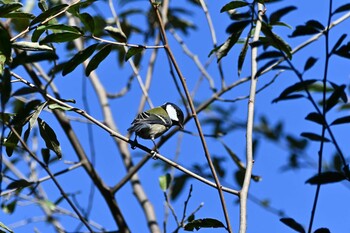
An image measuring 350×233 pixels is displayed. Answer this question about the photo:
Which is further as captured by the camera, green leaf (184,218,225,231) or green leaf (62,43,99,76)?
green leaf (62,43,99,76)

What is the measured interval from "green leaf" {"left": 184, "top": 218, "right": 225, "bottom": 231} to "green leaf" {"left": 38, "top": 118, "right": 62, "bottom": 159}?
22.3 inches

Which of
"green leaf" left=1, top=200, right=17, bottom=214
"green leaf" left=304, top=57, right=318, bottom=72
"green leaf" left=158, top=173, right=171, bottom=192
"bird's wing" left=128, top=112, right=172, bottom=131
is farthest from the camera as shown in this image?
"green leaf" left=1, top=200, right=17, bottom=214

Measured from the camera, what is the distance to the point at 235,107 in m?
4.85

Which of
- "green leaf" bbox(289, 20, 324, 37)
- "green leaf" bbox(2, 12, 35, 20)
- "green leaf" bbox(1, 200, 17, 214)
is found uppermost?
"green leaf" bbox(289, 20, 324, 37)

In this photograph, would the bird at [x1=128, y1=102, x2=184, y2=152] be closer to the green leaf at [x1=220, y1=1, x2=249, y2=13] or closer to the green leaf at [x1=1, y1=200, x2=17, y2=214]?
the green leaf at [x1=1, y1=200, x2=17, y2=214]

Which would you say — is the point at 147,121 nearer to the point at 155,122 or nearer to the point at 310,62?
the point at 155,122

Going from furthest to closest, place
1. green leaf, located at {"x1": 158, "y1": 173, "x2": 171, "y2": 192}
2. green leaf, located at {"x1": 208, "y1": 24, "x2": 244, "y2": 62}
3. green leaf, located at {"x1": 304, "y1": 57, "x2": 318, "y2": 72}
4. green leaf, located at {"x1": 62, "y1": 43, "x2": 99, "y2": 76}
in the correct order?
green leaf, located at {"x1": 158, "y1": 173, "x2": 171, "y2": 192}
green leaf, located at {"x1": 208, "y1": 24, "x2": 244, "y2": 62}
green leaf, located at {"x1": 62, "y1": 43, "x2": 99, "y2": 76}
green leaf, located at {"x1": 304, "y1": 57, "x2": 318, "y2": 72}

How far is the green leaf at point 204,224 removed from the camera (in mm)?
2155

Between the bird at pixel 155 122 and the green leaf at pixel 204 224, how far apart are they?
3.81ft

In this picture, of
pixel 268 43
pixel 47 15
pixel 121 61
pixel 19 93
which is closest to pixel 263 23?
pixel 268 43

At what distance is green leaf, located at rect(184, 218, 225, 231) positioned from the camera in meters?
2.15

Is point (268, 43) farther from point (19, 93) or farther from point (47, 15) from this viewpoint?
point (19, 93)

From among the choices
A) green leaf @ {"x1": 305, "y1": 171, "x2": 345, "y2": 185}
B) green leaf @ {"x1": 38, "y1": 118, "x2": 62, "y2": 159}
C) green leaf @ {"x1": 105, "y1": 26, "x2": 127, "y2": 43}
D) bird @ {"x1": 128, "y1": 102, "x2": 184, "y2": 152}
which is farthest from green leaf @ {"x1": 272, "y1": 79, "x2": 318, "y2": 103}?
bird @ {"x1": 128, "y1": 102, "x2": 184, "y2": 152}

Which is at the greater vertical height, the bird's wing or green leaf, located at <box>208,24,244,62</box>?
green leaf, located at <box>208,24,244,62</box>
